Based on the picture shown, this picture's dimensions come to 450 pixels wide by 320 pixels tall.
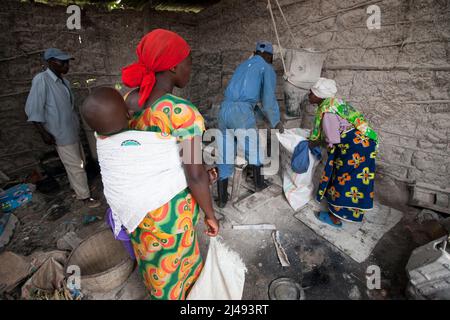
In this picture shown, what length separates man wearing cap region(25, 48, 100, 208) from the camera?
274 centimetres

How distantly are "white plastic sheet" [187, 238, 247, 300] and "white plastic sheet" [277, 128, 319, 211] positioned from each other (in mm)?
1674

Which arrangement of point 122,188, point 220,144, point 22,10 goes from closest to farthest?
point 122,188, point 220,144, point 22,10

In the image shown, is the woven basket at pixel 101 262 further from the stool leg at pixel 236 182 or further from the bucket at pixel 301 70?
the bucket at pixel 301 70

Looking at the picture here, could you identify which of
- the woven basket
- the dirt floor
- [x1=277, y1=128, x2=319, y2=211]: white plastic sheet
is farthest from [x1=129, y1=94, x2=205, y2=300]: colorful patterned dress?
[x1=277, y1=128, x2=319, y2=211]: white plastic sheet

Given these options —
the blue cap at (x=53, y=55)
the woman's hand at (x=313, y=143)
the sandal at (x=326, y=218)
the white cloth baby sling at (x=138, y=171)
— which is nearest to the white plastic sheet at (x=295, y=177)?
the woman's hand at (x=313, y=143)

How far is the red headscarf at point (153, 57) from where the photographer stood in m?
1.15

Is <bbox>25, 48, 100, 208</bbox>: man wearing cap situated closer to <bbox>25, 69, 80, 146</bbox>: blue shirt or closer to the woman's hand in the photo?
<bbox>25, 69, 80, 146</bbox>: blue shirt

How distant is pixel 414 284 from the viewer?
1.78 m

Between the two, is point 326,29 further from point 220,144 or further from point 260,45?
point 220,144

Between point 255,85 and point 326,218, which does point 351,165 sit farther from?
point 255,85

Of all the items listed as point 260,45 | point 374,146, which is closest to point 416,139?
point 374,146

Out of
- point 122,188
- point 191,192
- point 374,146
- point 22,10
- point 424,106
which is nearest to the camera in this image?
point 122,188

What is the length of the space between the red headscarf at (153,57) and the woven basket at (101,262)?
1.50 m
